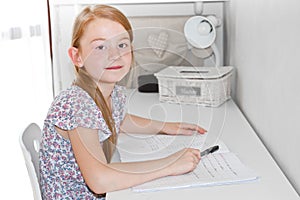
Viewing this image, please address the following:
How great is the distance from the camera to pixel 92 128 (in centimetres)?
129

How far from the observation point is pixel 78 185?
4.70 ft

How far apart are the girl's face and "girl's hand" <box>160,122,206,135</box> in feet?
1.15

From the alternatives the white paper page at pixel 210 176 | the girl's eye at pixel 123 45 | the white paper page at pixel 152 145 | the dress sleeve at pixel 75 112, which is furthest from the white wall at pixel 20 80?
the white paper page at pixel 210 176

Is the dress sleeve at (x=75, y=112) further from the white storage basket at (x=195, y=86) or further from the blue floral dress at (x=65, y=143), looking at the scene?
the white storage basket at (x=195, y=86)

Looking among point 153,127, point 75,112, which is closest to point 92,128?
point 75,112

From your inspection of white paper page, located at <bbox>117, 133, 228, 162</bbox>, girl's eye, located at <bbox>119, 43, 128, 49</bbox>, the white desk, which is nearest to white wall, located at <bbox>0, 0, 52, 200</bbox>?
the white desk

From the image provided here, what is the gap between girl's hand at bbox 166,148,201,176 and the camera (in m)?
1.25

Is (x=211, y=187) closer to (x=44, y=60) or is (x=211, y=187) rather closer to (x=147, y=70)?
(x=147, y=70)

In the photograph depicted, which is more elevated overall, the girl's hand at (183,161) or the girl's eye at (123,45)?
the girl's eye at (123,45)

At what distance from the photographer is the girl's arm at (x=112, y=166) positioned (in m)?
1.20

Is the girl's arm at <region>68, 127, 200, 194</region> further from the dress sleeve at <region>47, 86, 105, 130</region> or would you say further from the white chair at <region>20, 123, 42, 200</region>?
the white chair at <region>20, 123, 42, 200</region>

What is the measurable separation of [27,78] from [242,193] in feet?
4.88

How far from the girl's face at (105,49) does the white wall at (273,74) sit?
1.26ft

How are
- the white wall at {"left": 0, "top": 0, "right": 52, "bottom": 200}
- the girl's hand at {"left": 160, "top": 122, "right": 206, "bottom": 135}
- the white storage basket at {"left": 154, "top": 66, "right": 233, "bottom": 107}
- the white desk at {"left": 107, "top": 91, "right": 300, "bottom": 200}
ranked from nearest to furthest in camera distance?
the white desk at {"left": 107, "top": 91, "right": 300, "bottom": 200}, the girl's hand at {"left": 160, "top": 122, "right": 206, "bottom": 135}, the white storage basket at {"left": 154, "top": 66, "right": 233, "bottom": 107}, the white wall at {"left": 0, "top": 0, "right": 52, "bottom": 200}
